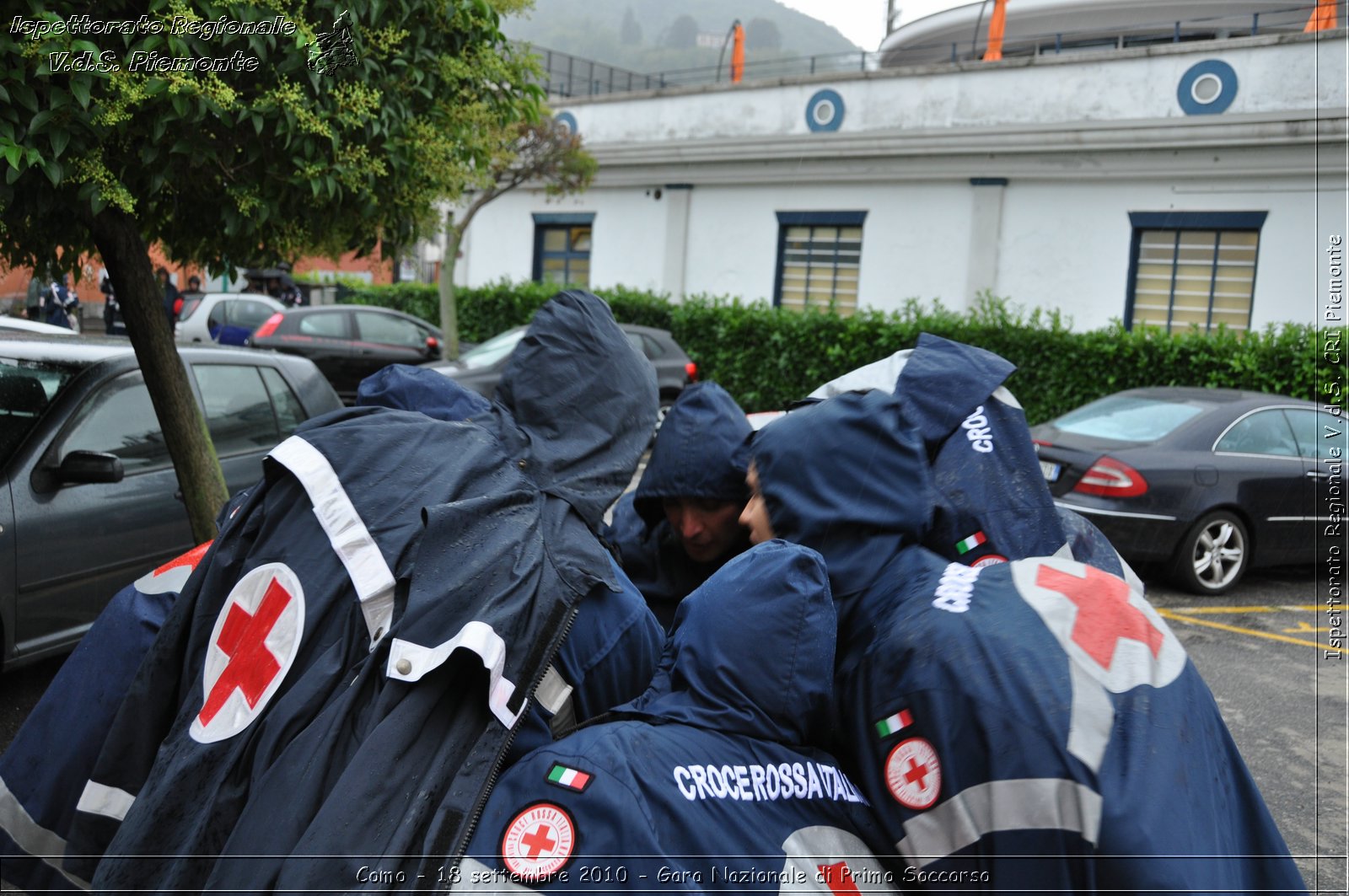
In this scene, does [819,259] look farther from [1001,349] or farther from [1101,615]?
[1101,615]

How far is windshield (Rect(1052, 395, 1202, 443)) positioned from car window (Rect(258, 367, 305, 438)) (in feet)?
18.2

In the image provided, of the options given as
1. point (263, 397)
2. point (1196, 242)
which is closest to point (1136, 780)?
point (263, 397)

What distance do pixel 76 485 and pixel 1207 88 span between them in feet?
45.7

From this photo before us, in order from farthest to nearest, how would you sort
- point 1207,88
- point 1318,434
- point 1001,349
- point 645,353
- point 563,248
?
point 563,248
point 1207,88
point 1001,349
point 645,353
point 1318,434

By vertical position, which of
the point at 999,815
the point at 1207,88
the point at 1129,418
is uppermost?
the point at 1207,88

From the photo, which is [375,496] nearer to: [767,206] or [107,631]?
[107,631]

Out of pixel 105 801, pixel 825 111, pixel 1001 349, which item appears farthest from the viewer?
pixel 825 111

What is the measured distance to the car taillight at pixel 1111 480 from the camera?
749 centimetres

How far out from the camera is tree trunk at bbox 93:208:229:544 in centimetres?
447

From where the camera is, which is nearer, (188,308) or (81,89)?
(81,89)

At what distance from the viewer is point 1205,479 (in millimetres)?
7578

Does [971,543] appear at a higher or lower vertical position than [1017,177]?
lower

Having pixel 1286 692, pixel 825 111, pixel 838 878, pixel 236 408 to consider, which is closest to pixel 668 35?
pixel 825 111

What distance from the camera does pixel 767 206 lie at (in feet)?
59.4
